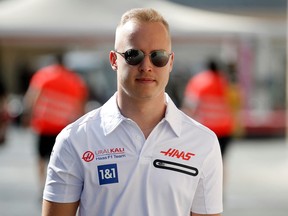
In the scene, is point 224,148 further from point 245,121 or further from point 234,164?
point 245,121

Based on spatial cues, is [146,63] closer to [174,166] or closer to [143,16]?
[143,16]

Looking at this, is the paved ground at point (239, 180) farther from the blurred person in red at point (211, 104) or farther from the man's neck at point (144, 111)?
the man's neck at point (144, 111)

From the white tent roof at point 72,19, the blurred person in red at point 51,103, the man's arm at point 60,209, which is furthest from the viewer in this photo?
the white tent roof at point 72,19

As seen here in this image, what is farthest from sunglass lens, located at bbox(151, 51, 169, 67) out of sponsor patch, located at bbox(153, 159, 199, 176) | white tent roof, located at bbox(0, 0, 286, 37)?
white tent roof, located at bbox(0, 0, 286, 37)

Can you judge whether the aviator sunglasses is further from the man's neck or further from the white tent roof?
the white tent roof

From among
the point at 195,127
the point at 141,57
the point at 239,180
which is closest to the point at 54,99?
the point at 239,180

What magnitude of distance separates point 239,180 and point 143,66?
33.5ft

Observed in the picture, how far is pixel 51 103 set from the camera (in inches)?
407

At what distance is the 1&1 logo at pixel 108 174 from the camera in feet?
9.78

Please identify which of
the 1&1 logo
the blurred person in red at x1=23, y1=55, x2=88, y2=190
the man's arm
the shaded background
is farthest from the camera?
the shaded background

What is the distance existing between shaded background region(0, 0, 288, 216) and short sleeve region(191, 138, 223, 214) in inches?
260

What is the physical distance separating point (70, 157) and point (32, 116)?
7.52 meters

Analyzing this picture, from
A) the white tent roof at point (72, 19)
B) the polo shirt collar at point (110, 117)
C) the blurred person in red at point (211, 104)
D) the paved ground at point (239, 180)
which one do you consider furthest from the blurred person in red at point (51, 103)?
→ the polo shirt collar at point (110, 117)

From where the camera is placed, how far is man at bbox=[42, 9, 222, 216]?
9.86ft
